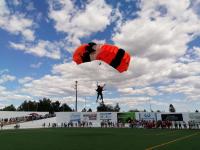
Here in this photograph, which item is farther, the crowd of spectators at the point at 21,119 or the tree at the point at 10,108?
the tree at the point at 10,108

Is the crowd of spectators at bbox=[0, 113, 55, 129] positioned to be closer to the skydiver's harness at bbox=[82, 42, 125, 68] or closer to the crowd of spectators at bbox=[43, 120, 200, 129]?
the crowd of spectators at bbox=[43, 120, 200, 129]

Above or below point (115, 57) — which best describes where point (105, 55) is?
above

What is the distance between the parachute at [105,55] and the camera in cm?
2169

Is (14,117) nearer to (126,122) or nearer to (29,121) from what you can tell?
(29,121)

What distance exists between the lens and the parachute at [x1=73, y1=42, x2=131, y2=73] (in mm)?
21688

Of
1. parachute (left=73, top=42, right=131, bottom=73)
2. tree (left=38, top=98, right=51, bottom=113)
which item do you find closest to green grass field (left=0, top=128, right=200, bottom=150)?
parachute (left=73, top=42, right=131, bottom=73)

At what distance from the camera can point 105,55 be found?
2191 centimetres

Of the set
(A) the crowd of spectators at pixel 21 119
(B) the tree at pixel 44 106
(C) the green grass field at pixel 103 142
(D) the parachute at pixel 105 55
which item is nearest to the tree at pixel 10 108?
(B) the tree at pixel 44 106

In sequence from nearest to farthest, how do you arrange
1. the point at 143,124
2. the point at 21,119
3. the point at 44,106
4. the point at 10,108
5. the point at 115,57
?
the point at 115,57 < the point at 143,124 < the point at 21,119 < the point at 44,106 < the point at 10,108

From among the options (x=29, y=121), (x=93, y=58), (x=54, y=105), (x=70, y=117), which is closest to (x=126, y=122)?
(x=70, y=117)

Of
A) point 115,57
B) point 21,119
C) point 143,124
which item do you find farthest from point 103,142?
point 21,119

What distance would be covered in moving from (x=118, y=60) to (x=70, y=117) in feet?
125

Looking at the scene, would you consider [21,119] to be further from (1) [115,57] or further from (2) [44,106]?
(2) [44,106]

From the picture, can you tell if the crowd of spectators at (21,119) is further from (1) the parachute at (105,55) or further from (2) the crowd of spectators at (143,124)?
(1) the parachute at (105,55)
